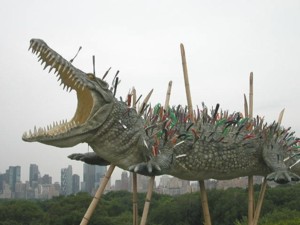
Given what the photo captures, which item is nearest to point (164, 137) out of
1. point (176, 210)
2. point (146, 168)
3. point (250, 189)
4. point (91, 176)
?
point (146, 168)

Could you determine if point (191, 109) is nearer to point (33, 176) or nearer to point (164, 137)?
point (164, 137)

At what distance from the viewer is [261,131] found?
239 inches

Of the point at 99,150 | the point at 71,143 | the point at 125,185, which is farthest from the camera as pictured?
the point at 125,185

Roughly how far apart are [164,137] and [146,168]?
0.54m

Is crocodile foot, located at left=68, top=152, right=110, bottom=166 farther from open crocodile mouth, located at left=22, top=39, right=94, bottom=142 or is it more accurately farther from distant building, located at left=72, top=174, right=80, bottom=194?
distant building, located at left=72, top=174, right=80, bottom=194

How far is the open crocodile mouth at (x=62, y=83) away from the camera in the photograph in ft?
14.4

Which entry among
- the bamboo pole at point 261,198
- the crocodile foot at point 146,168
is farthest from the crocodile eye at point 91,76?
the bamboo pole at point 261,198

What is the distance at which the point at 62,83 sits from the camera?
4.64 metres

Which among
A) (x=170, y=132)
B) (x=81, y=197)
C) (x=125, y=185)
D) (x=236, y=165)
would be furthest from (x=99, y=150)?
(x=125, y=185)

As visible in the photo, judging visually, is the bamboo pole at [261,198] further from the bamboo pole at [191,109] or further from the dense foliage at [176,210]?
the dense foliage at [176,210]

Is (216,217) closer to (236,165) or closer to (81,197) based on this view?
(81,197)

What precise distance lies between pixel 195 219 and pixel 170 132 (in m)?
16.4

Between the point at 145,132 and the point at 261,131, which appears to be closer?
the point at 145,132

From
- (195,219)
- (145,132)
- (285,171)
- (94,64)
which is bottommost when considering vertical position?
(195,219)
